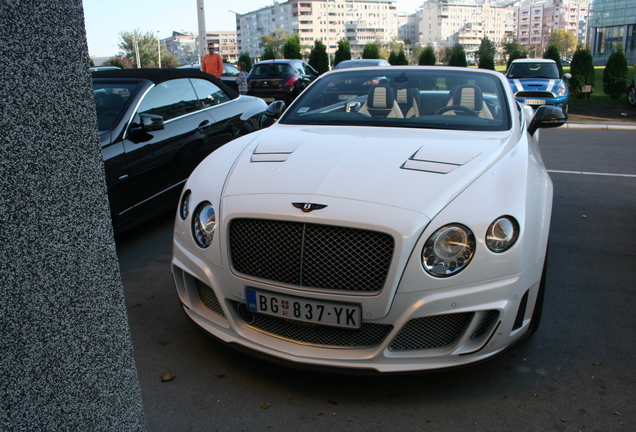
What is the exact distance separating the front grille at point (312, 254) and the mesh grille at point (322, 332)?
202 mm

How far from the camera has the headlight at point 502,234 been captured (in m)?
2.58

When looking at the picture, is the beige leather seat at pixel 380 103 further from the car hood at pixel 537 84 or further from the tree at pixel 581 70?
the tree at pixel 581 70

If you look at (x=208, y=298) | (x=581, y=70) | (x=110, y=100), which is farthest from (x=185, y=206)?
(x=581, y=70)

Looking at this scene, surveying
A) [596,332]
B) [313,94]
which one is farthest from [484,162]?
[313,94]

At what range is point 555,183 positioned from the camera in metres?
7.35

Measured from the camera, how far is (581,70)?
20891 millimetres

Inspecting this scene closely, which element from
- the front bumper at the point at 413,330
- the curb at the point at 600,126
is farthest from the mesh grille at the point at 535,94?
the front bumper at the point at 413,330

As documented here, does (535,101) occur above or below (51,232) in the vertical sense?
below

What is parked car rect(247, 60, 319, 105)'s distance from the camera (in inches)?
744

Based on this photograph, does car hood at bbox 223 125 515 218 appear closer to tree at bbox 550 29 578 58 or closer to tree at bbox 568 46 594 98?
tree at bbox 568 46 594 98

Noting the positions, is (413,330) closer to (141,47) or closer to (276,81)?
(276,81)

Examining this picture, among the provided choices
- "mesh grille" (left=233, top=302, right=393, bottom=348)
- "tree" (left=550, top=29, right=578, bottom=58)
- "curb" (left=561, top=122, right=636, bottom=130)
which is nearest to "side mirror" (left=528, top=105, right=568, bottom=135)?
"mesh grille" (left=233, top=302, right=393, bottom=348)

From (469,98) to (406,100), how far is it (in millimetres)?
448

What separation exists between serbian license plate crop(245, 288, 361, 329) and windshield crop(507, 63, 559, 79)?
48.4 feet
